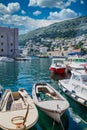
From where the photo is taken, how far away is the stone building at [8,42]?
10975 cm

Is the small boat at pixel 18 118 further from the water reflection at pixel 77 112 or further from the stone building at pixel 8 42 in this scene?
the stone building at pixel 8 42

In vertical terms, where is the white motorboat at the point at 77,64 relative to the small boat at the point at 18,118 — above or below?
above

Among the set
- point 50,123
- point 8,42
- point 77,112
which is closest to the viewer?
point 50,123

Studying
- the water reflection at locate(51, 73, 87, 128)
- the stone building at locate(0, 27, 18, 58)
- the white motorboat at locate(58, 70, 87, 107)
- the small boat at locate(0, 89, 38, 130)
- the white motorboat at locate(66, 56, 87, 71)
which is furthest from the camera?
the stone building at locate(0, 27, 18, 58)

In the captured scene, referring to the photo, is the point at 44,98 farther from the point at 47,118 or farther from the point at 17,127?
the point at 17,127

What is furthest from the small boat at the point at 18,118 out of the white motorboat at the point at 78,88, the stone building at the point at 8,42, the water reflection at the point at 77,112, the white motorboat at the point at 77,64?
the stone building at the point at 8,42

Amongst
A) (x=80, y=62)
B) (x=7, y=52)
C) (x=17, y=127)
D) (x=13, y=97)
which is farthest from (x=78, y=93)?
(x=7, y=52)

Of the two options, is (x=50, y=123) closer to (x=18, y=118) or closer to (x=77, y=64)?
(x=18, y=118)

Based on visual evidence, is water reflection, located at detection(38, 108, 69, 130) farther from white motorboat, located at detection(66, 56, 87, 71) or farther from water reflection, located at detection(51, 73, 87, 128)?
white motorboat, located at detection(66, 56, 87, 71)

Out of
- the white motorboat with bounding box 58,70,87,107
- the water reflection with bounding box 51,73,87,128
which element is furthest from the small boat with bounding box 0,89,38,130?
the white motorboat with bounding box 58,70,87,107

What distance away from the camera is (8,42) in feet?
367

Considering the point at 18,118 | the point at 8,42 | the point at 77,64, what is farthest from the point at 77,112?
the point at 8,42

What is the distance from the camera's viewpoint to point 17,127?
12.0 metres

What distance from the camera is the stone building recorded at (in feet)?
360
